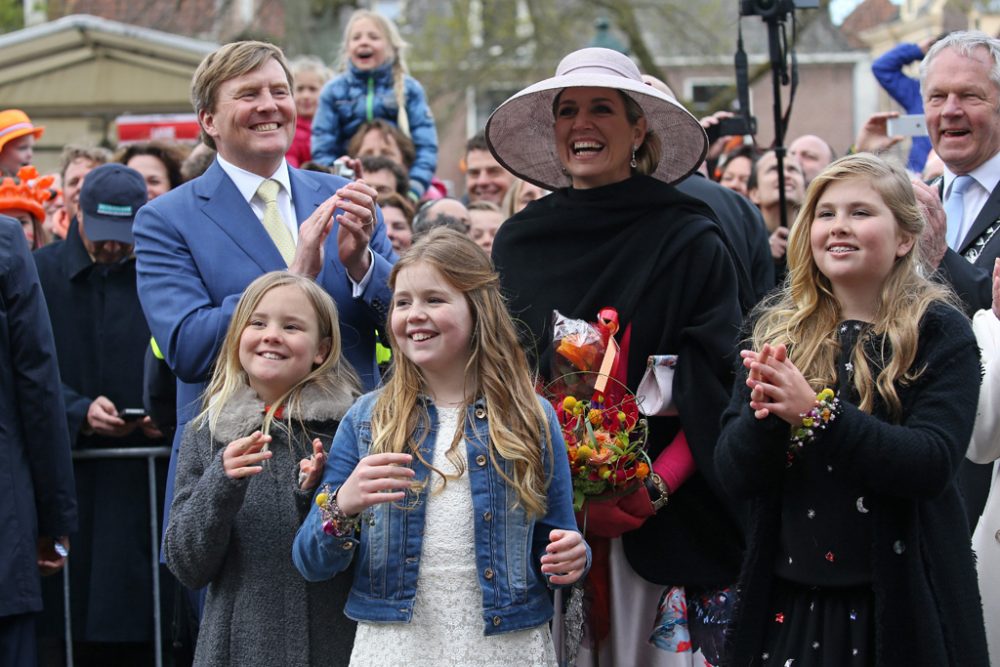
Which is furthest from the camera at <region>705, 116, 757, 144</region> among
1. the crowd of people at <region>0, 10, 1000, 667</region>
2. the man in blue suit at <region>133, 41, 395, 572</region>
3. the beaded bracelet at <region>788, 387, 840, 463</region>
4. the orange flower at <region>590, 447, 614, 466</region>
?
the beaded bracelet at <region>788, 387, 840, 463</region>

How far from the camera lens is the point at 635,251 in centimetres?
409

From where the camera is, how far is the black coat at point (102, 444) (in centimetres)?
541

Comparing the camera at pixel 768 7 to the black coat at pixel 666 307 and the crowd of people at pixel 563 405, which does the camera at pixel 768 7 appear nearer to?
the crowd of people at pixel 563 405

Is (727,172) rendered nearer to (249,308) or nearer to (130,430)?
(130,430)

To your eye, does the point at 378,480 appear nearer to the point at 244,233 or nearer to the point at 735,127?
the point at 244,233

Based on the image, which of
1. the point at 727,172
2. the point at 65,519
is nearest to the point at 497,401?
the point at 65,519

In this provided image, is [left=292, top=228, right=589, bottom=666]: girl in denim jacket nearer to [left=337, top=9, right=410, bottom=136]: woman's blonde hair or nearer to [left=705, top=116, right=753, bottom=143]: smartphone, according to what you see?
[left=705, top=116, right=753, bottom=143]: smartphone

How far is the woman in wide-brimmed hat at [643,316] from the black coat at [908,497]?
38 cm

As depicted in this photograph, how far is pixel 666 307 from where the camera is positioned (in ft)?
13.3

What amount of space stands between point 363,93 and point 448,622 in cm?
522

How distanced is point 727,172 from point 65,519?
4585 millimetres

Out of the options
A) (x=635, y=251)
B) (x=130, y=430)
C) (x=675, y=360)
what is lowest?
(x=130, y=430)

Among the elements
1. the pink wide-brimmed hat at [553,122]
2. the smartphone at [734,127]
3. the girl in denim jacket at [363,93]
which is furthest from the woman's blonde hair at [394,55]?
the pink wide-brimmed hat at [553,122]

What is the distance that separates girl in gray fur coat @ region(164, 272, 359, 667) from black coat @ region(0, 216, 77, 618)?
88 cm
